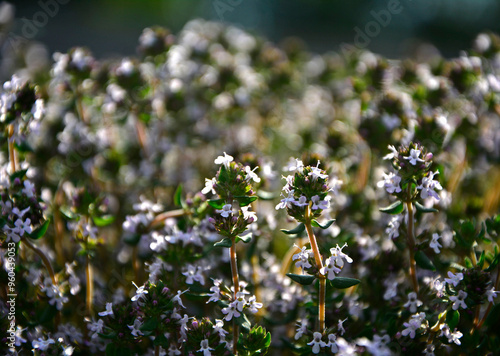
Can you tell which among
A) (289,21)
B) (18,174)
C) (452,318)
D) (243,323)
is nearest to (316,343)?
(243,323)

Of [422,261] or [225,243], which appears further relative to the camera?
[422,261]

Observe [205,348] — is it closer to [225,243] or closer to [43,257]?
[225,243]

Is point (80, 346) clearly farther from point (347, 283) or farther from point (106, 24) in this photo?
point (106, 24)

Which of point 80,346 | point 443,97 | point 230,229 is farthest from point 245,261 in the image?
point 443,97

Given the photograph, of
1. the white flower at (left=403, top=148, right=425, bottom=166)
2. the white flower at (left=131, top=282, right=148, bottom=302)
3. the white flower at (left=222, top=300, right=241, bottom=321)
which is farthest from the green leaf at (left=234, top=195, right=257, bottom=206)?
the white flower at (left=403, top=148, right=425, bottom=166)

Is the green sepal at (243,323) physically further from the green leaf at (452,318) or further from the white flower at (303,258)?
the green leaf at (452,318)

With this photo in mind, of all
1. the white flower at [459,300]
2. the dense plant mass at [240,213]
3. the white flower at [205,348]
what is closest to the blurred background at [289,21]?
the dense plant mass at [240,213]
